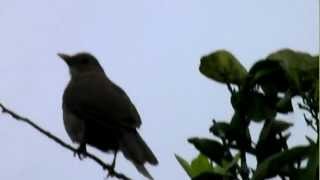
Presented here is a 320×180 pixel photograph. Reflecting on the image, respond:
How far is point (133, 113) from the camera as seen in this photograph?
5.18 metres

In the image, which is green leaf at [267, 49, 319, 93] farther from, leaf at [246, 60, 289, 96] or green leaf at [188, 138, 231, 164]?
green leaf at [188, 138, 231, 164]

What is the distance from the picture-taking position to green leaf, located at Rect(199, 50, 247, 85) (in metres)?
2.01

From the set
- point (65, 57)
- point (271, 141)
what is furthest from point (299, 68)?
point (65, 57)

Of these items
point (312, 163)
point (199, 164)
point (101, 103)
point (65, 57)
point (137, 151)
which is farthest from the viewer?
point (65, 57)

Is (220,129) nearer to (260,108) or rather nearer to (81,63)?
(260,108)

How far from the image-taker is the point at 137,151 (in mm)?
4316

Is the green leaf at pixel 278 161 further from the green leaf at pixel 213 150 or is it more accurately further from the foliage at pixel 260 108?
the green leaf at pixel 213 150

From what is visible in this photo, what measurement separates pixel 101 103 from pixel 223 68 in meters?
3.42

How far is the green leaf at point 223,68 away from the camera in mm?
2010

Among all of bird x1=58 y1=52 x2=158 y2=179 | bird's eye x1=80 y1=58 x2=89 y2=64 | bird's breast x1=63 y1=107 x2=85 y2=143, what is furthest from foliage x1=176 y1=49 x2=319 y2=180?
bird's eye x1=80 y1=58 x2=89 y2=64

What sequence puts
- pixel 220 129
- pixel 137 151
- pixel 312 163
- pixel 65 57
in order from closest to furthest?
pixel 312 163
pixel 220 129
pixel 137 151
pixel 65 57

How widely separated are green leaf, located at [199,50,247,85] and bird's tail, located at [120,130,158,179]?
5.53 ft

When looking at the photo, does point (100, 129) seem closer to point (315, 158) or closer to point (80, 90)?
point (80, 90)

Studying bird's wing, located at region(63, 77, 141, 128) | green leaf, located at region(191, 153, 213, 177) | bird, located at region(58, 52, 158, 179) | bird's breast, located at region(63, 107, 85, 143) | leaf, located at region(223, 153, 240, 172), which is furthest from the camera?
bird's breast, located at region(63, 107, 85, 143)
